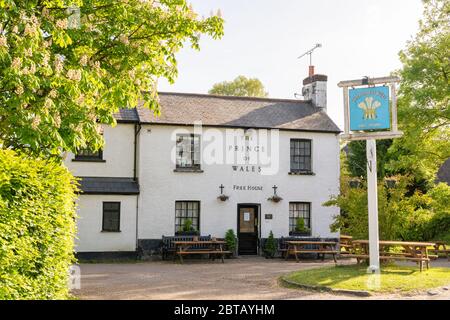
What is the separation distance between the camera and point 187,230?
23984 mm

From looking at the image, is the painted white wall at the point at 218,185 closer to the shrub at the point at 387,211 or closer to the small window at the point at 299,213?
the small window at the point at 299,213

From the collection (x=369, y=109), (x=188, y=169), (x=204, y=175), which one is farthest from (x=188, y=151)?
(x=369, y=109)

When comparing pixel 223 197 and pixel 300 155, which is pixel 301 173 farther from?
pixel 223 197

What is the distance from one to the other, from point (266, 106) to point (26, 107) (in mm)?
18040

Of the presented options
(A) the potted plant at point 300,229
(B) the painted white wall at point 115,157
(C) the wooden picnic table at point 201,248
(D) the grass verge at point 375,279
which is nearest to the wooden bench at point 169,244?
(C) the wooden picnic table at point 201,248

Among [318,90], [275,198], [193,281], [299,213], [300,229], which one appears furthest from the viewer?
[318,90]

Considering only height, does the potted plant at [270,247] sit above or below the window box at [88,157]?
below

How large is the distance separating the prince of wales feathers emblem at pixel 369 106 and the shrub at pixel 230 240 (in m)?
10.2

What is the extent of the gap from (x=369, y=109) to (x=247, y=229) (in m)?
10.9

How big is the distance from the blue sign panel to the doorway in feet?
32.8

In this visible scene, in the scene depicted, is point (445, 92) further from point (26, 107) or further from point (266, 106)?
point (26, 107)

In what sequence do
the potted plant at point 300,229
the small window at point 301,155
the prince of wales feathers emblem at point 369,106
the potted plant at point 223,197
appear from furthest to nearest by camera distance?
the small window at point 301,155 → the potted plant at point 300,229 → the potted plant at point 223,197 → the prince of wales feathers emblem at point 369,106

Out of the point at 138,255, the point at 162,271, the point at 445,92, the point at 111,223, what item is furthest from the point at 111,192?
the point at 445,92

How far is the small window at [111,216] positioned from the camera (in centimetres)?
2323
